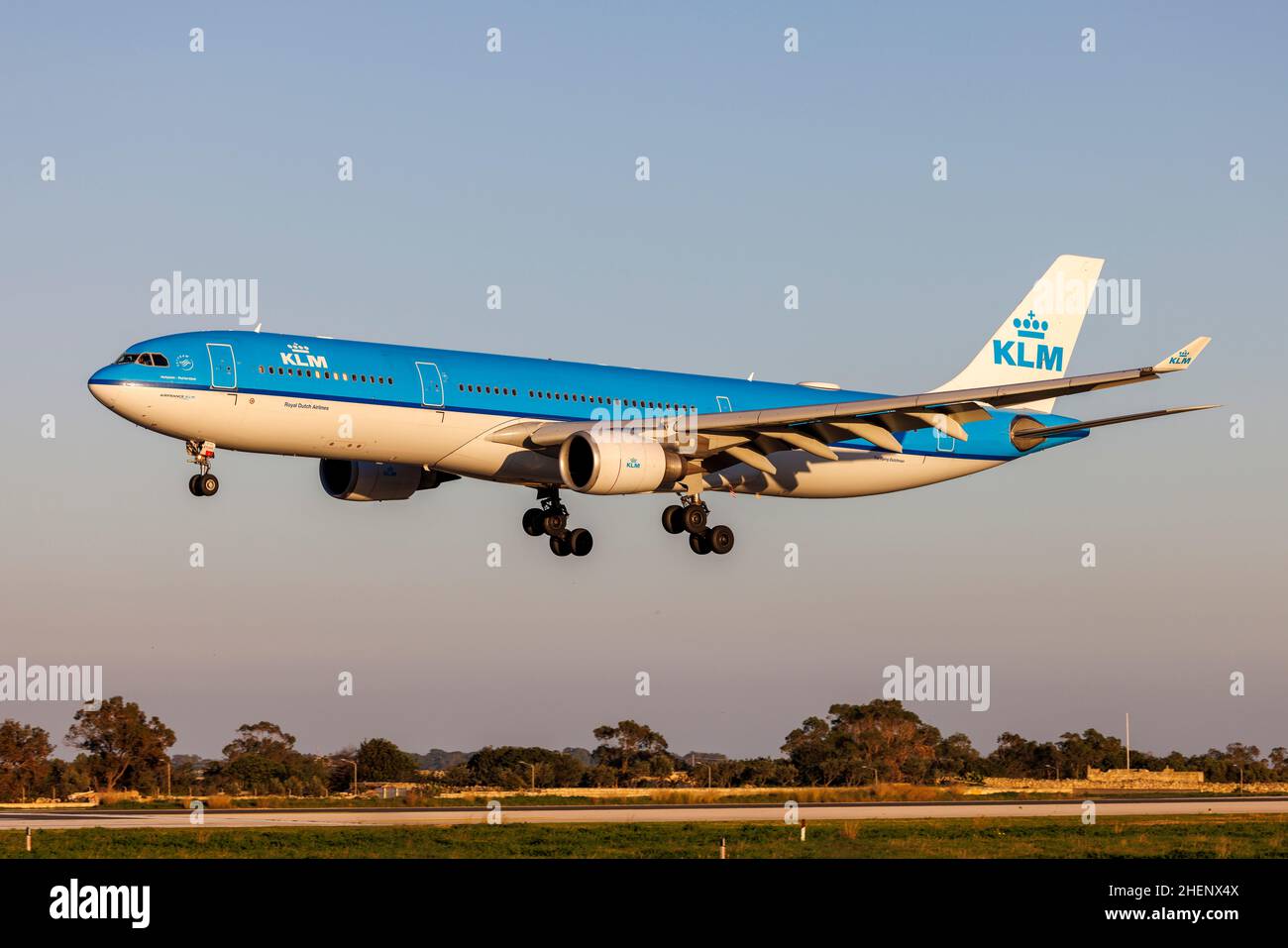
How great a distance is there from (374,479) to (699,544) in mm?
9734

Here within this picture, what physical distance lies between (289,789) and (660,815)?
3315 cm

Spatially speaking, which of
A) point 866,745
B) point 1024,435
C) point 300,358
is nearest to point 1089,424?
point 1024,435

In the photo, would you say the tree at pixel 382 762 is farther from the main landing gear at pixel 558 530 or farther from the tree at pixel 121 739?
the main landing gear at pixel 558 530

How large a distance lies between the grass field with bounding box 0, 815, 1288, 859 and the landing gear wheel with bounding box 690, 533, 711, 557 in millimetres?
8476

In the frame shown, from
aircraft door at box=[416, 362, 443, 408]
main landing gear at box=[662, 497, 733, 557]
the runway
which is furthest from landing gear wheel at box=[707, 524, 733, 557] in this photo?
aircraft door at box=[416, 362, 443, 408]

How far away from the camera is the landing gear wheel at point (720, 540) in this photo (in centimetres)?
5200

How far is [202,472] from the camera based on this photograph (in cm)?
4356

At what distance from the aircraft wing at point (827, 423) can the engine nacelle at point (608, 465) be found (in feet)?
1.61

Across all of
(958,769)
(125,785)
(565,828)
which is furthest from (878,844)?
(958,769)

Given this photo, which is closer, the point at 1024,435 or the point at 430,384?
the point at 430,384

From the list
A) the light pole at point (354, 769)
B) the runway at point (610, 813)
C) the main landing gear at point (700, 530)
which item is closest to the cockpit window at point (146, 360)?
the runway at point (610, 813)

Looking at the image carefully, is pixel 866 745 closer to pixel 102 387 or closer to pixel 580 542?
pixel 580 542

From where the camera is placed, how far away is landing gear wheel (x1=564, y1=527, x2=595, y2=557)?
52594mm
